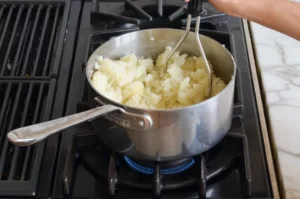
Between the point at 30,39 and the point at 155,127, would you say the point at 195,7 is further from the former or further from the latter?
the point at 30,39

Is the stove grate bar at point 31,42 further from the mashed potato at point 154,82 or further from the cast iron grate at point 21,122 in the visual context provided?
the mashed potato at point 154,82

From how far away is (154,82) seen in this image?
72 centimetres

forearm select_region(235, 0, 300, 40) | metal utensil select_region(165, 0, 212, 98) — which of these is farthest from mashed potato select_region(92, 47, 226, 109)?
forearm select_region(235, 0, 300, 40)

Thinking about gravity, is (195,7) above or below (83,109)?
above

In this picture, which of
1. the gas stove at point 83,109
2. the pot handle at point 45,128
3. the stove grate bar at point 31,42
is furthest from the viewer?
the stove grate bar at point 31,42

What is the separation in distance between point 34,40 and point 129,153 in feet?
1.31

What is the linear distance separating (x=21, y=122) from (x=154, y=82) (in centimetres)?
22

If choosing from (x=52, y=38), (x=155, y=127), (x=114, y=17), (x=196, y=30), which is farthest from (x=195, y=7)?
(x=52, y=38)

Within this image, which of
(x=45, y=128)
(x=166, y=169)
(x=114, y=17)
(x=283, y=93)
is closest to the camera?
(x=45, y=128)

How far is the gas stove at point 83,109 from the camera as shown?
25.5 inches

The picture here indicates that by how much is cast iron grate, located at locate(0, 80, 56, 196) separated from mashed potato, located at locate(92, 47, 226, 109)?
126 millimetres

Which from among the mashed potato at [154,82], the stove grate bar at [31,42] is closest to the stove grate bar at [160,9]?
the mashed potato at [154,82]

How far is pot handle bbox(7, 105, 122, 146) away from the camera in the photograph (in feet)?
1.79

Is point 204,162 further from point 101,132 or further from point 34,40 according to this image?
point 34,40
